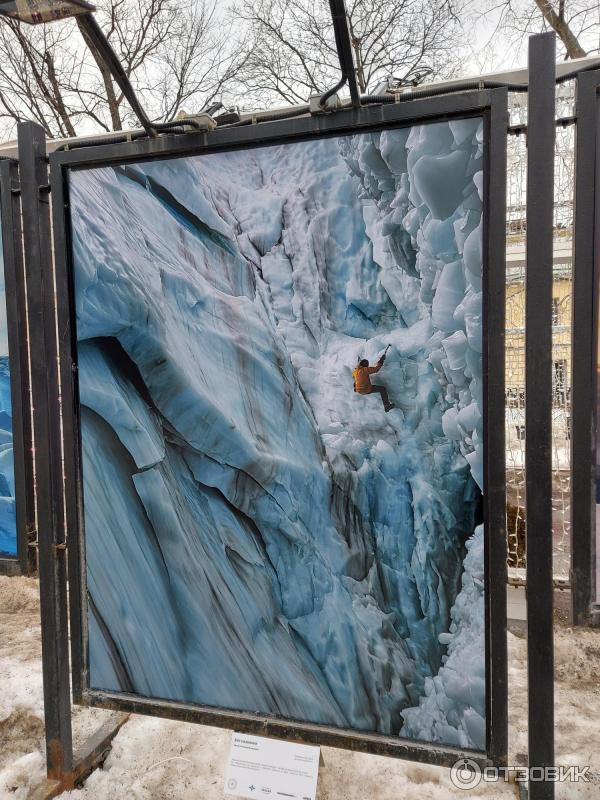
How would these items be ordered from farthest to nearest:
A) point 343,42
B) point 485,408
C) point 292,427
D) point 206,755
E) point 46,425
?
point 206,755
point 46,425
point 292,427
point 485,408
point 343,42

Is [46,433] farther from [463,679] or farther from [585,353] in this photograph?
[585,353]

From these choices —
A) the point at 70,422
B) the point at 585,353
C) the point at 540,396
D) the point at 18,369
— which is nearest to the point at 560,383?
the point at 585,353

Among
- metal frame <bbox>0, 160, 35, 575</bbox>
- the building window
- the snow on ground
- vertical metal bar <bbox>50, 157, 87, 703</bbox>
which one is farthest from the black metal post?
the snow on ground

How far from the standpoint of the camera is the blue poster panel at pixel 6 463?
97.5 inches

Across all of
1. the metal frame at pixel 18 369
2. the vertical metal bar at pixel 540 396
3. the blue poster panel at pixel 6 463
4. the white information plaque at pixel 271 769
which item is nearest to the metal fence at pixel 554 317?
the vertical metal bar at pixel 540 396

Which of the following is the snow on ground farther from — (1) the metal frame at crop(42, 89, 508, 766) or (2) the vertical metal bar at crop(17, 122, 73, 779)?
(1) the metal frame at crop(42, 89, 508, 766)

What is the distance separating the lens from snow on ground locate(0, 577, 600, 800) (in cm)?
187

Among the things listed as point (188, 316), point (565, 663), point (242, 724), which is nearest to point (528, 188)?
point (188, 316)

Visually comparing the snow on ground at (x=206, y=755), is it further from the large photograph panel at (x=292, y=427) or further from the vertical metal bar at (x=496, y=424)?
the vertical metal bar at (x=496, y=424)

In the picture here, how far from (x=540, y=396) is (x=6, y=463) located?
220 cm

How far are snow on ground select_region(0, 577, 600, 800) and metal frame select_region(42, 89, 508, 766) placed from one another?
0.42 metres

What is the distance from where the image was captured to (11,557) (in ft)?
8.11

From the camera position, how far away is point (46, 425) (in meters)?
1.73

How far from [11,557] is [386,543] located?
1784mm
